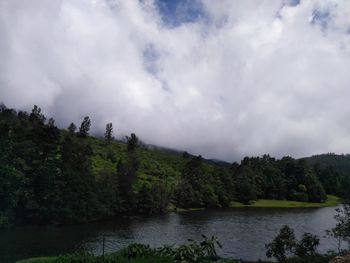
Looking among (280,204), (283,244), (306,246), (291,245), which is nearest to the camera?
(306,246)

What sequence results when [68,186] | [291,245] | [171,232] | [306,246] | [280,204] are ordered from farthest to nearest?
[280,204], [68,186], [171,232], [291,245], [306,246]

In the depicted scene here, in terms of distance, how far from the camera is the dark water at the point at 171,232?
79.1 metres

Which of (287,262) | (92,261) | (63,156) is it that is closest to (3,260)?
(92,261)

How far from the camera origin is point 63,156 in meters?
120

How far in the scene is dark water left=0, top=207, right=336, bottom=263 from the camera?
7912cm

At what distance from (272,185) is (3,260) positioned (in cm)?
14144

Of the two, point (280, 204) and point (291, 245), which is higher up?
point (280, 204)

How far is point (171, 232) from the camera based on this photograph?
10275 centimetres

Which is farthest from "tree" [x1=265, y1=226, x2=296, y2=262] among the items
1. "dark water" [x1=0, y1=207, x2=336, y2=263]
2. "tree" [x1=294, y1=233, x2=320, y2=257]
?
"dark water" [x1=0, y1=207, x2=336, y2=263]

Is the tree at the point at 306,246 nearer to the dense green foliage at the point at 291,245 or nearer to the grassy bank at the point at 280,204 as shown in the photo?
the dense green foliage at the point at 291,245

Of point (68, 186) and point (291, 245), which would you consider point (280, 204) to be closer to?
point (68, 186)

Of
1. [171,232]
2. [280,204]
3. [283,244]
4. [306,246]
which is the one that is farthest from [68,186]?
[280,204]

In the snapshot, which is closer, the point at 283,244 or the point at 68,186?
the point at 283,244

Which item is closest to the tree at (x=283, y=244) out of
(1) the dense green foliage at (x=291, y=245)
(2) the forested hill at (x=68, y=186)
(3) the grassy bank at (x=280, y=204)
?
(1) the dense green foliage at (x=291, y=245)
